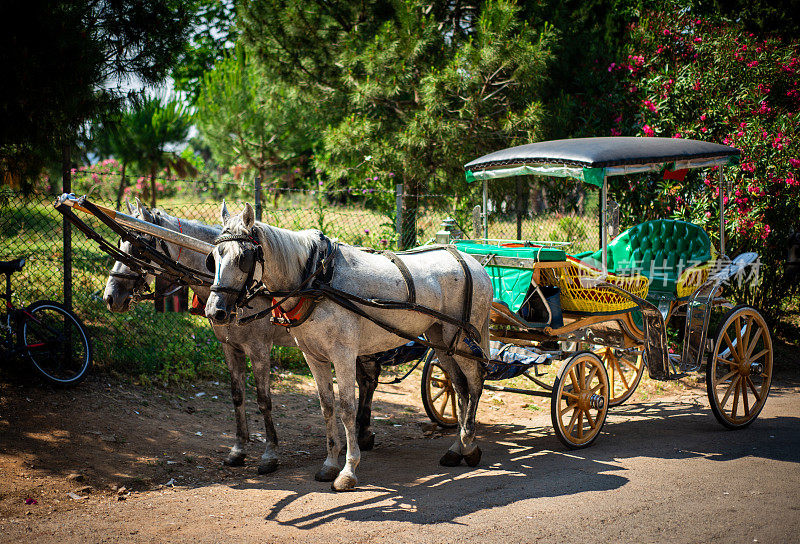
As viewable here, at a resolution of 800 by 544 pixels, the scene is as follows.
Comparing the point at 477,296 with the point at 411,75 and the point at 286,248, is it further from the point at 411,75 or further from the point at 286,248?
the point at 411,75

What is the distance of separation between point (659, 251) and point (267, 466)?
4.67 metres

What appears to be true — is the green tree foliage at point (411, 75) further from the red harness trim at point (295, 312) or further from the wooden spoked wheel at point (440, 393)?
the red harness trim at point (295, 312)

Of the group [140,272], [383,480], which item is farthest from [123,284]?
[383,480]

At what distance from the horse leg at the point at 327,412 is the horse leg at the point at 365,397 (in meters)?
0.92

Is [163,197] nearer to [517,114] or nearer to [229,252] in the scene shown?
[517,114]

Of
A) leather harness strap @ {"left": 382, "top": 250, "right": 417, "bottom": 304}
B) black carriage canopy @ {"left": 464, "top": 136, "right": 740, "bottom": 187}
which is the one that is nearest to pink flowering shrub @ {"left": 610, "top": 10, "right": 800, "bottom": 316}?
black carriage canopy @ {"left": 464, "top": 136, "right": 740, "bottom": 187}

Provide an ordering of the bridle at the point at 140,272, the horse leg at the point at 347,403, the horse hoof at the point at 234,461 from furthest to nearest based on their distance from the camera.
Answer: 1. the horse hoof at the point at 234,461
2. the bridle at the point at 140,272
3. the horse leg at the point at 347,403

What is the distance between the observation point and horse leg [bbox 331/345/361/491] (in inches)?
185

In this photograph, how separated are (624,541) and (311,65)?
8.96 meters

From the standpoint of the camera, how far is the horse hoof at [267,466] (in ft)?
17.4

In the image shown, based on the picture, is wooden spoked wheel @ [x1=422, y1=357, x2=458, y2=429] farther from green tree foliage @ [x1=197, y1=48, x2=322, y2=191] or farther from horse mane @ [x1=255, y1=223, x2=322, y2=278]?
green tree foliage @ [x1=197, y1=48, x2=322, y2=191]

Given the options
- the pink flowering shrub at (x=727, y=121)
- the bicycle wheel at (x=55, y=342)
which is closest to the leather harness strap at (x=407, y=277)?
the bicycle wheel at (x=55, y=342)

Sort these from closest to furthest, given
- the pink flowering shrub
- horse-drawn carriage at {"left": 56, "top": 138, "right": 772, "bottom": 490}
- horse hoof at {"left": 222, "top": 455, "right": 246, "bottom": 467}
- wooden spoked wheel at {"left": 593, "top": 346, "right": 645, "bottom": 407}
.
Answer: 1. horse-drawn carriage at {"left": 56, "top": 138, "right": 772, "bottom": 490}
2. horse hoof at {"left": 222, "top": 455, "right": 246, "bottom": 467}
3. wooden spoked wheel at {"left": 593, "top": 346, "right": 645, "bottom": 407}
4. the pink flowering shrub

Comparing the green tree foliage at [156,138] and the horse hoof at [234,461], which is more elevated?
the green tree foliage at [156,138]
